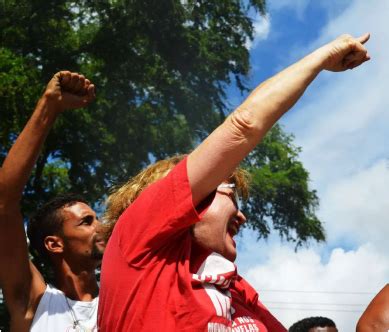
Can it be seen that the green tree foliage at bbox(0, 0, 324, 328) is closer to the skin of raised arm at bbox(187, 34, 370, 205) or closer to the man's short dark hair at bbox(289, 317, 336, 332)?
the man's short dark hair at bbox(289, 317, 336, 332)

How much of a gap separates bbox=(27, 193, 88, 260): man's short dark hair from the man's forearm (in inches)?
22.7

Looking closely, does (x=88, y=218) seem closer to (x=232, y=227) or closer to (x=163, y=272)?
(x=232, y=227)

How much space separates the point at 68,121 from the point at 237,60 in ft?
10.7

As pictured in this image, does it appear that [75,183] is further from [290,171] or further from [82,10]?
[290,171]

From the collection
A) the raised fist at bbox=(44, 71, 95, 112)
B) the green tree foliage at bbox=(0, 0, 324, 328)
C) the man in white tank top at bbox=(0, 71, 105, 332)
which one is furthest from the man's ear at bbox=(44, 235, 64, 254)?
the green tree foliage at bbox=(0, 0, 324, 328)

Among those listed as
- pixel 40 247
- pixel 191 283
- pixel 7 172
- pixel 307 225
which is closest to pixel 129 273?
pixel 191 283

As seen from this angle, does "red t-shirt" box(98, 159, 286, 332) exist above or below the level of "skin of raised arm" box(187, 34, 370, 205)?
below

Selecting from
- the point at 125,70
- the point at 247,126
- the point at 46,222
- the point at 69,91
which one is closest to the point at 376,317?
the point at 247,126

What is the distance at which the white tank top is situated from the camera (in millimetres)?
2789

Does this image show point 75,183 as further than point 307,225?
No

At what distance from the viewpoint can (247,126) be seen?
170 centimetres

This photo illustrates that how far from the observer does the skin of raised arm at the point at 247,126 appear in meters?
1.69

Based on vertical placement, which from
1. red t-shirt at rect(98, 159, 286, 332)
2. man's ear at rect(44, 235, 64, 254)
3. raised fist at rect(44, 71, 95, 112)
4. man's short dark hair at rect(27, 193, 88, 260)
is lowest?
red t-shirt at rect(98, 159, 286, 332)

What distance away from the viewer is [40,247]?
3307 mm
